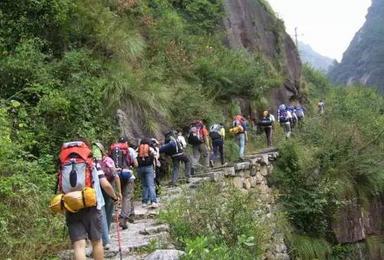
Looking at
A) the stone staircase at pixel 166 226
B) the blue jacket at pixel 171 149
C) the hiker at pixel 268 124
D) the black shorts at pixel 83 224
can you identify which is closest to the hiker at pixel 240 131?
the stone staircase at pixel 166 226

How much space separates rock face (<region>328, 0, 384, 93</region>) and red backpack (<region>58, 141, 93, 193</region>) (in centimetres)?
7711

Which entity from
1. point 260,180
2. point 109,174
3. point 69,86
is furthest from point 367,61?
point 109,174

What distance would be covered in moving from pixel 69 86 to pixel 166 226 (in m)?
4.77

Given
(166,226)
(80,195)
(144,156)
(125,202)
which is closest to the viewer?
(80,195)

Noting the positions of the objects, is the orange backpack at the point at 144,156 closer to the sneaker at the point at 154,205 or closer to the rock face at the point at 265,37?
the sneaker at the point at 154,205

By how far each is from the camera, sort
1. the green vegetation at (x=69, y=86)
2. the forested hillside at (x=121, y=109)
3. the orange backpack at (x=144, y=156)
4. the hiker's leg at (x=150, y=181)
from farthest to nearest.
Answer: the hiker's leg at (x=150, y=181) < the orange backpack at (x=144, y=156) < the forested hillside at (x=121, y=109) < the green vegetation at (x=69, y=86)

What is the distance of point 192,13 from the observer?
22297 millimetres

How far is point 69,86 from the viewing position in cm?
1105

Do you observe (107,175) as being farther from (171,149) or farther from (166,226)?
(171,149)

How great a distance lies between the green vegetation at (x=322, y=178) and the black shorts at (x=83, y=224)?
22.8 feet

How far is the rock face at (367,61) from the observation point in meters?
83.1

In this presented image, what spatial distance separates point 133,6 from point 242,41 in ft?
33.5

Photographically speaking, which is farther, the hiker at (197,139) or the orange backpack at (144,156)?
the hiker at (197,139)

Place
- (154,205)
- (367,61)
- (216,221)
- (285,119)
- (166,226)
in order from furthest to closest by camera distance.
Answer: (367,61)
(285,119)
(154,205)
(166,226)
(216,221)
